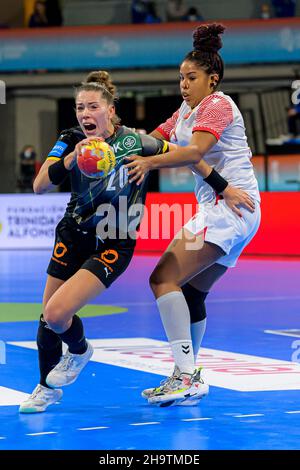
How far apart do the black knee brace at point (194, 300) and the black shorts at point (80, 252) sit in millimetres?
513

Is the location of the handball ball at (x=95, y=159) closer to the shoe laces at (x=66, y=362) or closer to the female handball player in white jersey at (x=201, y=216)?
the female handball player in white jersey at (x=201, y=216)

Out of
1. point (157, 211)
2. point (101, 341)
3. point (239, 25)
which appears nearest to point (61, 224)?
point (101, 341)

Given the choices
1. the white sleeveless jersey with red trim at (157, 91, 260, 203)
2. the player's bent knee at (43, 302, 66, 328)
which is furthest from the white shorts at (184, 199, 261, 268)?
the player's bent knee at (43, 302, 66, 328)

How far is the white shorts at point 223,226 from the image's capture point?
6.04 meters

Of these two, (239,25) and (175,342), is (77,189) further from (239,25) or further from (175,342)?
(239,25)

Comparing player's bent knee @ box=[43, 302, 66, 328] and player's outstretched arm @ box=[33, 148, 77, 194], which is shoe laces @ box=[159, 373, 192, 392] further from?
player's outstretched arm @ box=[33, 148, 77, 194]

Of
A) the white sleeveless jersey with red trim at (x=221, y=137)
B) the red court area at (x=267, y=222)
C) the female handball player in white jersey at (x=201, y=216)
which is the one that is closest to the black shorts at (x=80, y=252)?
the female handball player in white jersey at (x=201, y=216)

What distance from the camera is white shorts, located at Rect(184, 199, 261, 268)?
6.04 m

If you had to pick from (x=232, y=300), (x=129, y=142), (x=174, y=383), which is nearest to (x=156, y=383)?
(x=174, y=383)

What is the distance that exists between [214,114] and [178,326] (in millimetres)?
1282

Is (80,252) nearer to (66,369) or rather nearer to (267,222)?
(66,369)

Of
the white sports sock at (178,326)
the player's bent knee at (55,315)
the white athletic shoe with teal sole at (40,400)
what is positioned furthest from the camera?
the white sports sock at (178,326)

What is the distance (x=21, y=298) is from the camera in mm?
12281

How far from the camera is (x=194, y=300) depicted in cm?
632
